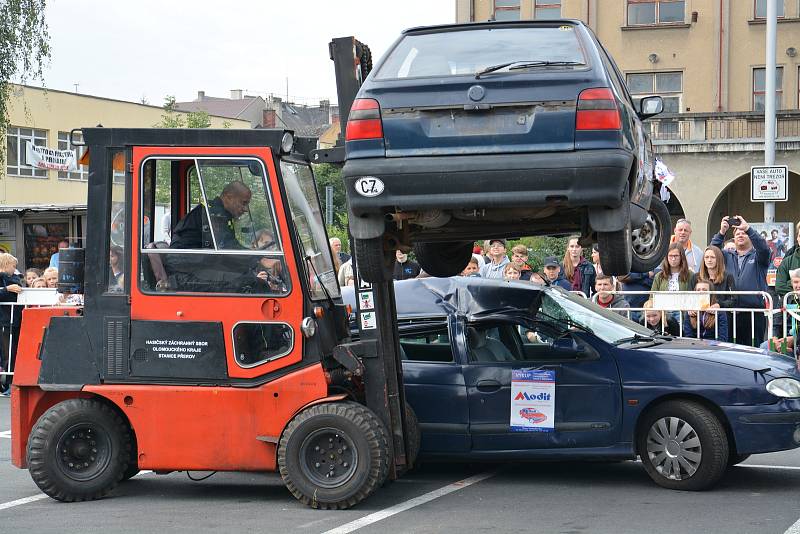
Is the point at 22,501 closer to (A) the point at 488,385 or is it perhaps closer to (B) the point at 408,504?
(B) the point at 408,504

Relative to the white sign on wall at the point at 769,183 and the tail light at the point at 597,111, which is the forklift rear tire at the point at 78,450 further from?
the white sign on wall at the point at 769,183

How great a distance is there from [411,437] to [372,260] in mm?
1647

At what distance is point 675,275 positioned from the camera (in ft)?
42.7

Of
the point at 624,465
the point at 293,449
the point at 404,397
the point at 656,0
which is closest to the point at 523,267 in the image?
the point at 624,465

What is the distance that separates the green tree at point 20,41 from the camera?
113 feet

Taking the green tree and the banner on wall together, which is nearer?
the green tree

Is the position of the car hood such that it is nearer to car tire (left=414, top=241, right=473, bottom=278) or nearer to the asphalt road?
the asphalt road

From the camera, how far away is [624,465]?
1012 centimetres

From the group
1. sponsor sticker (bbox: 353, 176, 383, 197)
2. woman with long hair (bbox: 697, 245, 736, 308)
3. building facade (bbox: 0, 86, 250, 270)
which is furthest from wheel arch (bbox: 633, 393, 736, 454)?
building facade (bbox: 0, 86, 250, 270)

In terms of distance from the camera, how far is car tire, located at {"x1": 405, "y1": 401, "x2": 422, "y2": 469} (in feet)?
28.4

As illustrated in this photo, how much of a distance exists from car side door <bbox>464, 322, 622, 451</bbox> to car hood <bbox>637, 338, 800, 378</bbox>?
0.43 meters

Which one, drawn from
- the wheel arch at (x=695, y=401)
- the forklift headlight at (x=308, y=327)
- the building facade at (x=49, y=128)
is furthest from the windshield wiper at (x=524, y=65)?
the building facade at (x=49, y=128)

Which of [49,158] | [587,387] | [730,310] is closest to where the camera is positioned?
[587,387]

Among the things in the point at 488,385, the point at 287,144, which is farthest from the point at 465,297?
the point at 287,144
